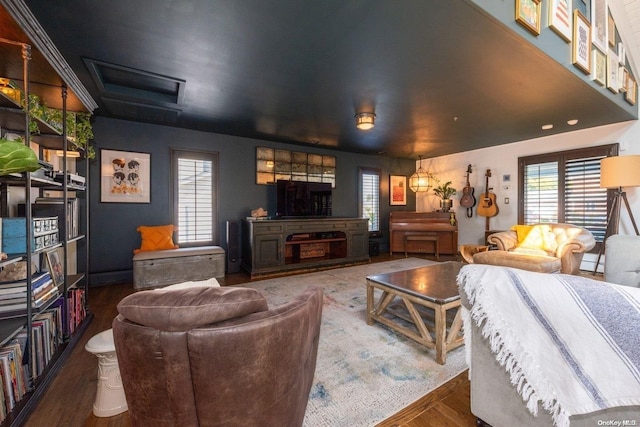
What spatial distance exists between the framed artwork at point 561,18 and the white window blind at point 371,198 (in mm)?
4166

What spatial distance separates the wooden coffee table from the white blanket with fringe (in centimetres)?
81

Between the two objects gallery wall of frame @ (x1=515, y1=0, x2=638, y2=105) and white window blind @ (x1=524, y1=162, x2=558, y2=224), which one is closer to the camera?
gallery wall of frame @ (x1=515, y1=0, x2=638, y2=105)

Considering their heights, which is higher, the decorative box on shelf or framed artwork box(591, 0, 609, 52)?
framed artwork box(591, 0, 609, 52)

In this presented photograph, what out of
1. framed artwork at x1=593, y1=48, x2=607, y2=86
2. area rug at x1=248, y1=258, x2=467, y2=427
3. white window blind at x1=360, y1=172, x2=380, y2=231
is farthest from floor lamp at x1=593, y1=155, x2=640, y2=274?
white window blind at x1=360, y1=172, x2=380, y2=231

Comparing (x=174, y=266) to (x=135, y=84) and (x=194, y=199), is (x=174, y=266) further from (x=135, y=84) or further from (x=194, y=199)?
(x=135, y=84)

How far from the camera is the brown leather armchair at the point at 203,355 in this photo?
30.7 inches

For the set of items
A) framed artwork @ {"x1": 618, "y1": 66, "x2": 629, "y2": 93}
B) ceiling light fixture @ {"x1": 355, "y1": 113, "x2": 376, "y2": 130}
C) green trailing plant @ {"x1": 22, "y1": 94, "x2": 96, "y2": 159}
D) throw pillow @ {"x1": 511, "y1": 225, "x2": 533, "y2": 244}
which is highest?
framed artwork @ {"x1": 618, "y1": 66, "x2": 629, "y2": 93}

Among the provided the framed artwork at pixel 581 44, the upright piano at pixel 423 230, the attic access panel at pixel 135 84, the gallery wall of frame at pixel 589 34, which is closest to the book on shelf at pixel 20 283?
the attic access panel at pixel 135 84

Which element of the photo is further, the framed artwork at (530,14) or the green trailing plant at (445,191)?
the green trailing plant at (445,191)

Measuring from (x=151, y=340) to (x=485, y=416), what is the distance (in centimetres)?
149

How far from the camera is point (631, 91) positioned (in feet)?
12.0

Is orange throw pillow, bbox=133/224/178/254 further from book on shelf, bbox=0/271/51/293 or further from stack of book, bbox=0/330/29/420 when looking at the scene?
stack of book, bbox=0/330/29/420

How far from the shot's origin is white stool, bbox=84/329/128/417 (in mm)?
1412

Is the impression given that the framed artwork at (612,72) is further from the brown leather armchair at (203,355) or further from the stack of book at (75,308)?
the stack of book at (75,308)
